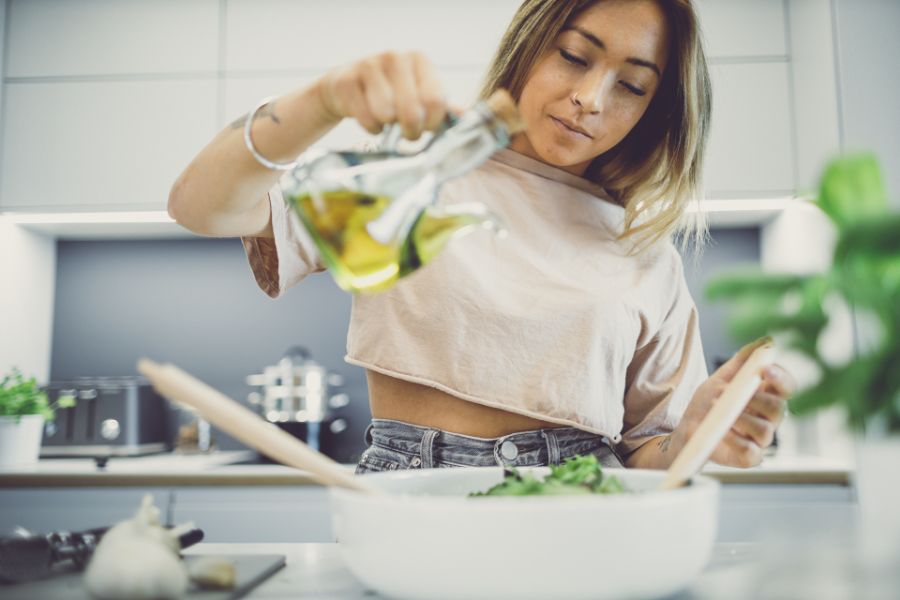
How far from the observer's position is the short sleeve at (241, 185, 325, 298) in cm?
89

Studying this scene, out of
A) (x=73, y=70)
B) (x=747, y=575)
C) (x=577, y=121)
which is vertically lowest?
(x=747, y=575)

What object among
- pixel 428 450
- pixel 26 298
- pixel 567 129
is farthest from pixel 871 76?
pixel 26 298

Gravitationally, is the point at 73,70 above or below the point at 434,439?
above

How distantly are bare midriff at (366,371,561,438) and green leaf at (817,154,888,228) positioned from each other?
0.64 metres

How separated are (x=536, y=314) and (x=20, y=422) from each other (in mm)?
1767

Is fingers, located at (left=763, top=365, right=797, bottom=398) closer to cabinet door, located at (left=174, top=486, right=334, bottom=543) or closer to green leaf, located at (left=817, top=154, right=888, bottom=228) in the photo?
green leaf, located at (left=817, top=154, right=888, bottom=228)

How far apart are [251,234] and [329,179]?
0.44 meters

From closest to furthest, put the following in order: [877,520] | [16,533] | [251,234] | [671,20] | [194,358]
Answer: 1. [877,520]
2. [16,533]
3. [251,234]
4. [671,20]
5. [194,358]

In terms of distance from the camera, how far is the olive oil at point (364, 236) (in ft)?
1.57

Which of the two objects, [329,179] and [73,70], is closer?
[329,179]

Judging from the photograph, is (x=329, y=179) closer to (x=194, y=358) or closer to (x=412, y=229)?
(x=412, y=229)

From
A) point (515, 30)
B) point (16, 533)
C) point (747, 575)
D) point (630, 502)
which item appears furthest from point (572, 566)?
point (515, 30)

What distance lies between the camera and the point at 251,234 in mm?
889

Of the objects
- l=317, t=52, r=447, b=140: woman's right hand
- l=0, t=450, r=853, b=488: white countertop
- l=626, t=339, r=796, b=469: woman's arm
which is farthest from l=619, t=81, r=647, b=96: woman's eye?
l=0, t=450, r=853, b=488: white countertop
